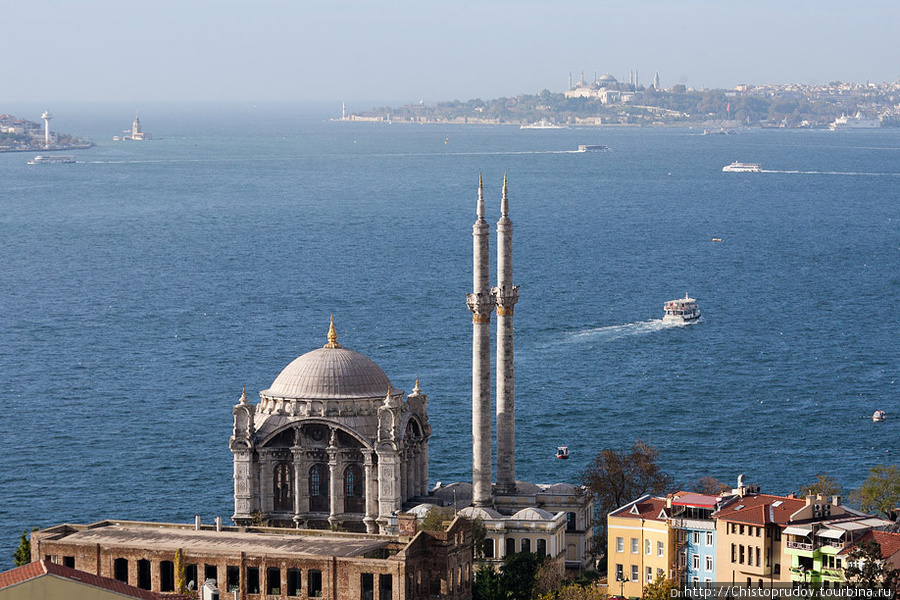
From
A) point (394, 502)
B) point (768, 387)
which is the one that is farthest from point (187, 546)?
point (768, 387)

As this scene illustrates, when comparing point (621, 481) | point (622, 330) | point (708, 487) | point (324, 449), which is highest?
point (324, 449)

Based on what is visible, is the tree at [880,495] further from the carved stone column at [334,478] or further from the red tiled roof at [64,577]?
the red tiled roof at [64,577]

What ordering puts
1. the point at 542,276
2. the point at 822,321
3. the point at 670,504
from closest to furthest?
1. the point at 670,504
2. the point at 822,321
3. the point at 542,276

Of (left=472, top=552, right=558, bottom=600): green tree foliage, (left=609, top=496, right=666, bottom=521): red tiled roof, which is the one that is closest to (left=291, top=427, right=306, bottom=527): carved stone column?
(left=472, top=552, right=558, bottom=600): green tree foliage

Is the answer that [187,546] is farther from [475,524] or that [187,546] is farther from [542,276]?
[542,276]

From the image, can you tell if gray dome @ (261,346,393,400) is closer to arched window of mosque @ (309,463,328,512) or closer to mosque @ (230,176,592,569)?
mosque @ (230,176,592,569)

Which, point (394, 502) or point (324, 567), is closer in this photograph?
point (324, 567)

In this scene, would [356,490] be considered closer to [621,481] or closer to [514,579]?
[514,579]

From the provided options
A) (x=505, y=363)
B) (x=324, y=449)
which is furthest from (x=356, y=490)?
(x=505, y=363)
